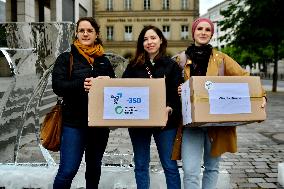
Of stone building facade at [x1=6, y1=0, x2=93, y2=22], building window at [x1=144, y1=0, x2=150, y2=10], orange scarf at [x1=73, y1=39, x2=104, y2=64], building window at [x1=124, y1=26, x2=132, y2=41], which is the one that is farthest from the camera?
building window at [x1=124, y1=26, x2=132, y2=41]

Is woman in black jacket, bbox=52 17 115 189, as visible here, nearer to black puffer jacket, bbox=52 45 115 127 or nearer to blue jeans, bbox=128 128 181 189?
black puffer jacket, bbox=52 45 115 127

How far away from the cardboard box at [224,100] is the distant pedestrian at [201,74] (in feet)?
0.61

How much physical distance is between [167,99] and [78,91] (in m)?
0.75

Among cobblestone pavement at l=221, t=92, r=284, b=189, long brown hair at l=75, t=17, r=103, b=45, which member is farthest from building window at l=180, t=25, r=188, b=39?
long brown hair at l=75, t=17, r=103, b=45

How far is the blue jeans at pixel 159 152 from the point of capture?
3653 mm

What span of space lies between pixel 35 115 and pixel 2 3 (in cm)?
1506

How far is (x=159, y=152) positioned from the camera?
147 inches

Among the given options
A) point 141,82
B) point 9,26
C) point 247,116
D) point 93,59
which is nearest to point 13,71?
point 9,26

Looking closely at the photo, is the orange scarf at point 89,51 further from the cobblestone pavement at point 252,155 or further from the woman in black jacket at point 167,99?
the cobblestone pavement at point 252,155

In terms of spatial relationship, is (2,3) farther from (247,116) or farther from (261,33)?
(247,116)

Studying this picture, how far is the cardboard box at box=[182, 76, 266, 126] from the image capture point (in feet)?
11.0

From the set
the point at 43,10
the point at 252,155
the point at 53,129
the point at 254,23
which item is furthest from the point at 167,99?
the point at 43,10

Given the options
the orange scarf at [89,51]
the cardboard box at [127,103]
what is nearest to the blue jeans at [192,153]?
the cardboard box at [127,103]

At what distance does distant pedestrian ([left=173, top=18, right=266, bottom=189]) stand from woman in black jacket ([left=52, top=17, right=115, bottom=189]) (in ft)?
2.30
